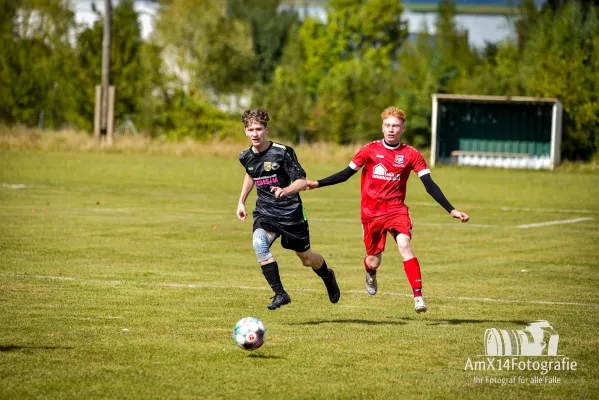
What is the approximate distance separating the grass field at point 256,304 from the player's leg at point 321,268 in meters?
0.20

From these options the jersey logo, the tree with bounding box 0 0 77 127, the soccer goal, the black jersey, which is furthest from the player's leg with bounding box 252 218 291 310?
the tree with bounding box 0 0 77 127

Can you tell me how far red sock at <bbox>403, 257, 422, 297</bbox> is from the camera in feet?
33.4

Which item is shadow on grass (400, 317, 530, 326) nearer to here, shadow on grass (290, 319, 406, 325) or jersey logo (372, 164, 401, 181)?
shadow on grass (290, 319, 406, 325)

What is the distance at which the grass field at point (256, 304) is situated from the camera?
7.41 meters

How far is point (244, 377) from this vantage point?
750 centimetres

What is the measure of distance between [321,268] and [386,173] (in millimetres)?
1189

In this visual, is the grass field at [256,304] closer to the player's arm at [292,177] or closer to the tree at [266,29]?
the player's arm at [292,177]

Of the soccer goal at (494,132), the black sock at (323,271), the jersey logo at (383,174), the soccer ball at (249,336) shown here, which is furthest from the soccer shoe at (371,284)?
the soccer goal at (494,132)

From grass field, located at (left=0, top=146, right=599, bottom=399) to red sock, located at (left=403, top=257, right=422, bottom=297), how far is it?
348mm

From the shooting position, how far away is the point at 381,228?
10703mm

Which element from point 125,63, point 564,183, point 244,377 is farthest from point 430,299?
point 125,63

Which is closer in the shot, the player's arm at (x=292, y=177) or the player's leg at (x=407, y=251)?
the player's arm at (x=292, y=177)

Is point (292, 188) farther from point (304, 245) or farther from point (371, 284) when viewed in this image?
point (371, 284)

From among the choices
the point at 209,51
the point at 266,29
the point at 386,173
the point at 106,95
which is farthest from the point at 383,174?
the point at 266,29
